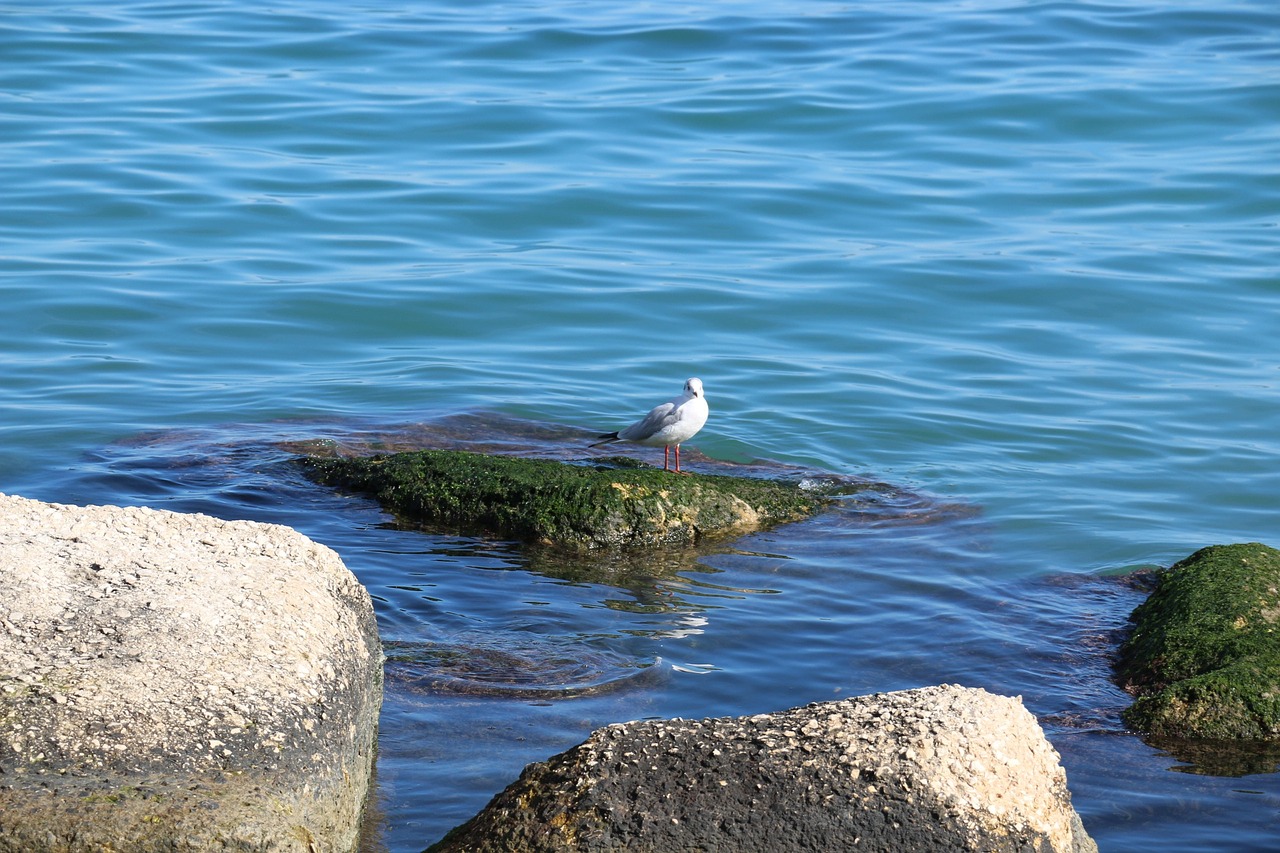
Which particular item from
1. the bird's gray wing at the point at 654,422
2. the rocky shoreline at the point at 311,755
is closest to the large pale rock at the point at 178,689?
the rocky shoreline at the point at 311,755

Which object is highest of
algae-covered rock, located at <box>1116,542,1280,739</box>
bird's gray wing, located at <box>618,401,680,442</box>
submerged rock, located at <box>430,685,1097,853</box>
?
submerged rock, located at <box>430,685,1097,853</box>

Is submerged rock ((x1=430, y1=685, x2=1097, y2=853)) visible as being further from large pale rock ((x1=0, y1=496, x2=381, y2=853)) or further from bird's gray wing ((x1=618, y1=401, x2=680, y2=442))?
bird's gray wing ((x1=618, y1=401, x2=680, y2=442))

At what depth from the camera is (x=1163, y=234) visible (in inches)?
594

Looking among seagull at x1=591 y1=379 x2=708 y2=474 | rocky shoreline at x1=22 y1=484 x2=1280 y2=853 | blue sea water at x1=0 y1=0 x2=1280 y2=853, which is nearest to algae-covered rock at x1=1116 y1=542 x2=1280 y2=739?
blue sea water at x1=0 y1=0 x2=1280 y2=853

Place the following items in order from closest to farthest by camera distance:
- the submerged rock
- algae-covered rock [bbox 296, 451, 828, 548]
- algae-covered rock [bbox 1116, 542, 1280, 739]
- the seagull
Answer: the submerged rock < algae-covered rock [bbox 1116, 542, 1280, 739] < algae-covered rock [bbox 296, 451, 828, 548] < the seagull

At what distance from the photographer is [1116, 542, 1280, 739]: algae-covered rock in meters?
5.61

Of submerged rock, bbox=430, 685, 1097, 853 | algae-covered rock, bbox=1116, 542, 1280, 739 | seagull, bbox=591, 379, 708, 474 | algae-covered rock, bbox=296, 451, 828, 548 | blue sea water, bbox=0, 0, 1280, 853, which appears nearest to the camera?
submerged rock, bbox=430, 685, 1097, 853

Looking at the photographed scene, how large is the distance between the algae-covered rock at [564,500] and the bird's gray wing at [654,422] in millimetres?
634

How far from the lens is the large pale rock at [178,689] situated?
3.54m

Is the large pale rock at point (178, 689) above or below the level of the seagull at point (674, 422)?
above

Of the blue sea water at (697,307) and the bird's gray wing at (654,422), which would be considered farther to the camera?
the bird's gray wing at (654,422)

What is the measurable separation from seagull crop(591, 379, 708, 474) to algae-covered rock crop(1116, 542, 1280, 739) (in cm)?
309

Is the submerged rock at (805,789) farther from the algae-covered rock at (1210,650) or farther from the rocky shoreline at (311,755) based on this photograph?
the algae-covered rock at (1210,650)

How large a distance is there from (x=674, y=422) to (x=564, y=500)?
1439 mm
